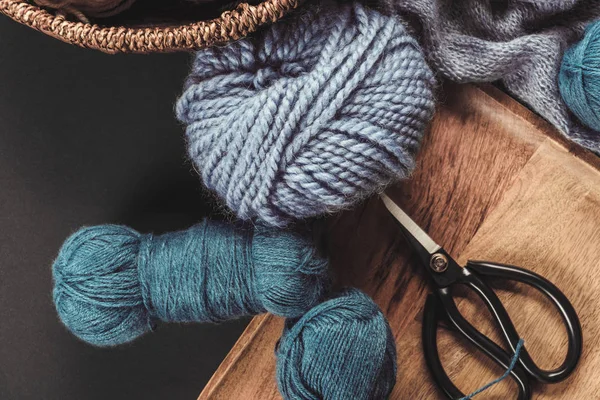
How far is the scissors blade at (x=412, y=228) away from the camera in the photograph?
583mm

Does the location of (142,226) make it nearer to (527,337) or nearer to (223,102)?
(223,102)

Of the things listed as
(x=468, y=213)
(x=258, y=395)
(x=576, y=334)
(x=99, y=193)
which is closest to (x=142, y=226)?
(x=99, y=193)

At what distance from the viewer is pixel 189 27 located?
464mm

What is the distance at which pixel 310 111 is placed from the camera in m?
0.47

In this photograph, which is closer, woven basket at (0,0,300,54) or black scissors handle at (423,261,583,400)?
woven basket at (0,0,300,54)

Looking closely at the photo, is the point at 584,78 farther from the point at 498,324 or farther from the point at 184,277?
the point at 184,277

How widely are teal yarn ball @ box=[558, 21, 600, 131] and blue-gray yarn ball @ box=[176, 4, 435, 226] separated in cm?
14

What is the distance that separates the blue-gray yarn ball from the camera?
0.47 metres

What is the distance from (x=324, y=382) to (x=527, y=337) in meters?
0.22

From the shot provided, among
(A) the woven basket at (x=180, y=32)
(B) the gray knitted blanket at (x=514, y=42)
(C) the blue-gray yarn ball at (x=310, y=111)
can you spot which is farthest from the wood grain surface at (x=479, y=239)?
(A) the woven basket at (x=180, y=32)

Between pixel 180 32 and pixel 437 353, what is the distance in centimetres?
37

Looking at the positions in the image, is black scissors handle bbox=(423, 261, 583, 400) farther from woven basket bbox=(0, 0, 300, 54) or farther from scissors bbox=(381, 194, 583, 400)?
woven basket bbox=(0, 0, 300, 54)

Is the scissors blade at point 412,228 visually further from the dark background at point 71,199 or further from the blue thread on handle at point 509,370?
the dark background at point 71,199

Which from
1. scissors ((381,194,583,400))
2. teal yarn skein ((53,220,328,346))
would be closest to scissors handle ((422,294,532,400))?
scissors ((381,194,583,400))
